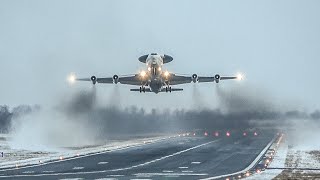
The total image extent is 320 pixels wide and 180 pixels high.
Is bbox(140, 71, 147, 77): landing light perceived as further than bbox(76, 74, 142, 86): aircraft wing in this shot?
No

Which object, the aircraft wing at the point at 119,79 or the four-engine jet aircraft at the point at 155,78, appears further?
the aircraft wing at the point at 119,79

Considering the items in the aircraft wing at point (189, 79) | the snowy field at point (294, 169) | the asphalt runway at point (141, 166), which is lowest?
the snowy field at point (294, 169)

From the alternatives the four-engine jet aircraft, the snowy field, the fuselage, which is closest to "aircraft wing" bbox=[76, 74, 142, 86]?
the four-engine jet aircraft

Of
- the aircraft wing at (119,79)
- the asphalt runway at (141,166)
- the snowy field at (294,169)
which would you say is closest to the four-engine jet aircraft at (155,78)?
the aircraft wing at (119,79)

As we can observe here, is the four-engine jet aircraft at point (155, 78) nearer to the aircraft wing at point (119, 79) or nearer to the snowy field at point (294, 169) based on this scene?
the aircraft wing at point (119, 79)

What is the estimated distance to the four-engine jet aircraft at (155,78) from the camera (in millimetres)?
70562

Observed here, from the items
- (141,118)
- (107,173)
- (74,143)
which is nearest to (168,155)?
(107,173)

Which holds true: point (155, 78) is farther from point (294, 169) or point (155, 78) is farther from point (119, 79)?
point (294, 169)

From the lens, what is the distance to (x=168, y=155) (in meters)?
63.2

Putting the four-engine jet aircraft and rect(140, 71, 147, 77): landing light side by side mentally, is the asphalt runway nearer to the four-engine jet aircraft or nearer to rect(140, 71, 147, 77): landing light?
the four-engine jet aircraft

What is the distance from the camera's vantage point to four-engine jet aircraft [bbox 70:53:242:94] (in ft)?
232

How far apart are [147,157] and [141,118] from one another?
55.5 m

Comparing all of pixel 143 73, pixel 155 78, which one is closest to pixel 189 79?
pixel 143 73

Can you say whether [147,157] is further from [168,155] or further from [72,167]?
[72,167]
